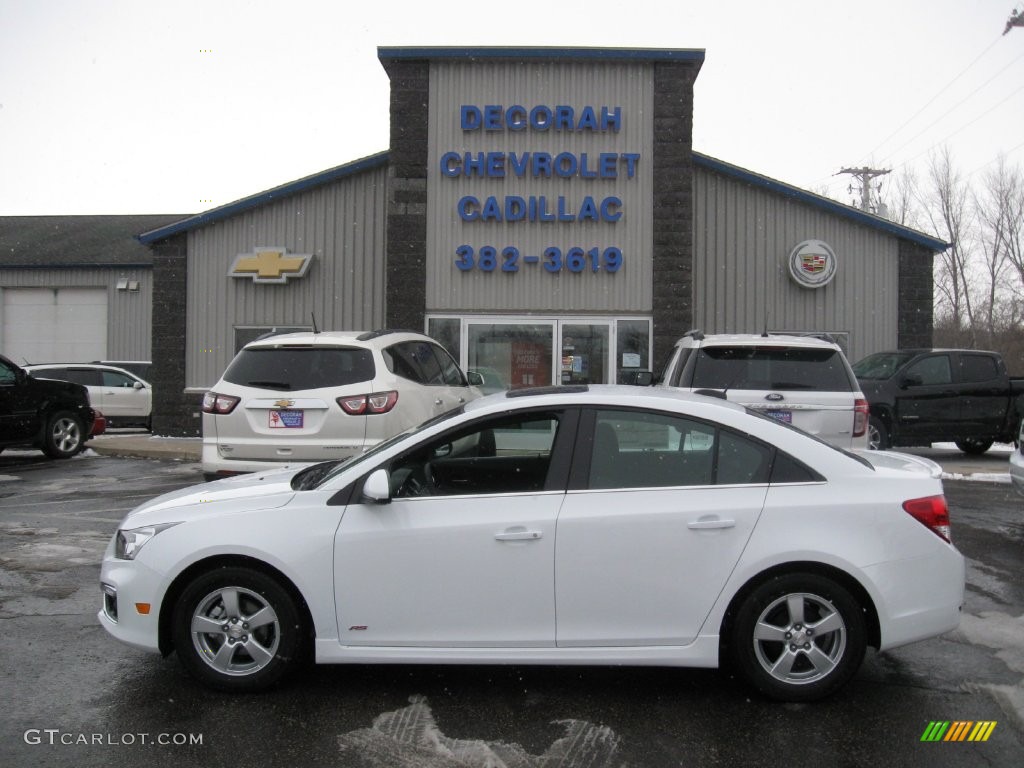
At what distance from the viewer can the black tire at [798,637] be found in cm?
423

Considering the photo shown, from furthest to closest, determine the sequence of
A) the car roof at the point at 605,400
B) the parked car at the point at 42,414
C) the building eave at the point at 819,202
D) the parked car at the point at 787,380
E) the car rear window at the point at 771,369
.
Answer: the building eave at the point at 819,202 → the parked car at the point at 42,414 → the car rear window at the point at 771,369 → the parked car at the point at 787,380 → the car roof at the point at 605,400

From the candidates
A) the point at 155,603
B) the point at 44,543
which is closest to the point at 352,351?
the point at 44,543

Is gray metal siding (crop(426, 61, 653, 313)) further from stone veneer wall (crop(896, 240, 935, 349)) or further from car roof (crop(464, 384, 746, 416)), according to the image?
car roof (crop(464, 384, 746, 416))

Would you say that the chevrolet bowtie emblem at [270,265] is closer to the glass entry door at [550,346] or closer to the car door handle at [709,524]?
the glass entry door at [550,346]

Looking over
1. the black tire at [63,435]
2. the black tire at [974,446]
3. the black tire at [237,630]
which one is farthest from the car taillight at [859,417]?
the black tire at [63,435]

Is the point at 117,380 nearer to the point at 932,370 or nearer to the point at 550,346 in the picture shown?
the point at 550,346

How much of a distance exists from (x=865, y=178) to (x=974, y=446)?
3265cm

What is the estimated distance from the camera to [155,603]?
4.38m

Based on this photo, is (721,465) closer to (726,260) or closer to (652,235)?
(652,235)

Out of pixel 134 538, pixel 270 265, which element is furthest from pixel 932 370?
pixel 134 538

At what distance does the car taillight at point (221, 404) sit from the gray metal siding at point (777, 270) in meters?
10.4

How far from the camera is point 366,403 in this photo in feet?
26.0

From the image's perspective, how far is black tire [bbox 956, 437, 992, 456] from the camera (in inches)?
584

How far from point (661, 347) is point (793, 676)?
1113 centimetres
